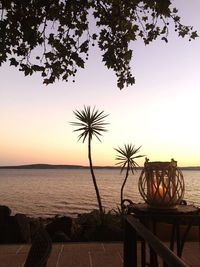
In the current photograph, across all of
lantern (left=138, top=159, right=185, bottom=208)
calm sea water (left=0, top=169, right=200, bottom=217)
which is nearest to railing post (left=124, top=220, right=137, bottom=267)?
lantern (left=138, top=159, right=185, bottom=208)

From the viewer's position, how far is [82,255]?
5.92 m

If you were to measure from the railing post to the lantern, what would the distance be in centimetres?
35

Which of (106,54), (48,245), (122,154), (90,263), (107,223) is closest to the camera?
(48,245)

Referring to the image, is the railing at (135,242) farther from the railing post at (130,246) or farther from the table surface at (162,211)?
the table surface at (162,211)

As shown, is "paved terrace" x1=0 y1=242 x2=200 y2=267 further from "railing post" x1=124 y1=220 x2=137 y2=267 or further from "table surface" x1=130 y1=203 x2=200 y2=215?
"railing post" x1=124 y1=220 x2=137 y2=267

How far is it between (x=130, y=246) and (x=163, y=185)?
0.55m

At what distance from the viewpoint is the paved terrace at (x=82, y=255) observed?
17.8 ft

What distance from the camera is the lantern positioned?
9.04ft

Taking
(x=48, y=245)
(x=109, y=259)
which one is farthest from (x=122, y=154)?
(x=48, y=245)

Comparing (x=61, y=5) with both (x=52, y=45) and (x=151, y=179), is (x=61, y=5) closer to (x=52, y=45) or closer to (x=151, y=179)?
(x=52, y=45)

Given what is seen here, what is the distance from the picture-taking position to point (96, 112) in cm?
1661

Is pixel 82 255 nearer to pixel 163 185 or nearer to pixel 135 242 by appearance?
pixel 163 185

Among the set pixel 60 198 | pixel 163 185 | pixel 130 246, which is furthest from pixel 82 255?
pixel 60 198

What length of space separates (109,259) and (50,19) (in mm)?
3502
